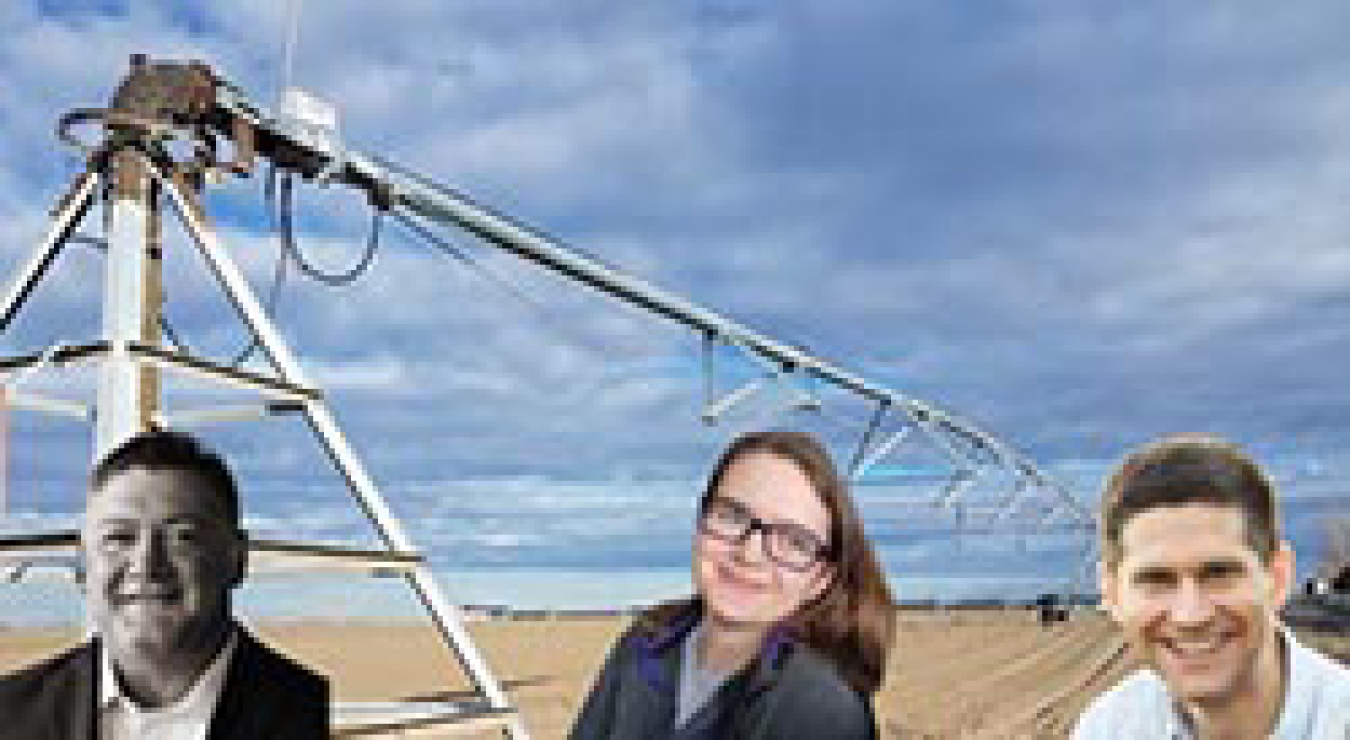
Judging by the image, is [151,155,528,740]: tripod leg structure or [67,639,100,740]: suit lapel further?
[151,155,528,740]: tripod leg structure

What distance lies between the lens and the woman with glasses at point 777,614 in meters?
2.34

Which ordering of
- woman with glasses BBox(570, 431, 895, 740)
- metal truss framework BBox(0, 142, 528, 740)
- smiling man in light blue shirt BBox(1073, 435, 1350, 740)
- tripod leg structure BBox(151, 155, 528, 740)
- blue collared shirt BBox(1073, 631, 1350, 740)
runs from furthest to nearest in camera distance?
tripod leg structure BBox(151, 155, 528, 740)
metal truss framework BBox(0, 142, 528, 740)
woman with glasses BBox(570, 431, 895, 740)
blue collared shirt BBox(1073, 631, 1350, 740)
smiling man in light blue shirt BBox(1073, 435, 1350, 740)

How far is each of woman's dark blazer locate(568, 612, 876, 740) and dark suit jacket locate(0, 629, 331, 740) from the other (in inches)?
26.4

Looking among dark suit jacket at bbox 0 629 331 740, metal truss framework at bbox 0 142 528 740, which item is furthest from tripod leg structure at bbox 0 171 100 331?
dark suit jacket at bbox 0 629 331 740

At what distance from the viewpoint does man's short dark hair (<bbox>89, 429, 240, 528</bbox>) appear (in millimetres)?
1895

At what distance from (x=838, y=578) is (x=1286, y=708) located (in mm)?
766

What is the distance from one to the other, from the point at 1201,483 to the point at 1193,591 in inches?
6.7

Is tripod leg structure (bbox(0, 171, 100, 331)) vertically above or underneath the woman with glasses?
above

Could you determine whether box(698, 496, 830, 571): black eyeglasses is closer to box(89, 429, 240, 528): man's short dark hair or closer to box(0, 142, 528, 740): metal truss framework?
box(89, 429, 240, 528): man's short dark hair

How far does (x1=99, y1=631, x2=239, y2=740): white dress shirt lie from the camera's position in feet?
6.32

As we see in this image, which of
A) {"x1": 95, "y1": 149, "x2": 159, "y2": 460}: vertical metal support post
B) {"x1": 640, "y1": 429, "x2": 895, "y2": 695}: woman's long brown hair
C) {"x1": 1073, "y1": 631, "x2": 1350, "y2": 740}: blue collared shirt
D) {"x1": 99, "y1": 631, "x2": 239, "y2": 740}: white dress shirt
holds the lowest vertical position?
{"x1": 1073, "y1": 631, "x2": 1350, "y2": 740}: blue collared shirt

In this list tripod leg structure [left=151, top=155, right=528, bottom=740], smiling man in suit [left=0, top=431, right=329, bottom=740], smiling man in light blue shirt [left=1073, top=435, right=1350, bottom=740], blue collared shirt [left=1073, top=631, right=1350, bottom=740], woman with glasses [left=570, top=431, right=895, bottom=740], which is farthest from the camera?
tripod leg structure [left=151, top=155, right=528, bottom=740]

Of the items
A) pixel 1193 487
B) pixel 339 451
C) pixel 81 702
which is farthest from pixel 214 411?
pixel 1193 487

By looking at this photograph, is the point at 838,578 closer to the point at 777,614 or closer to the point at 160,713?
the point at 777,614
